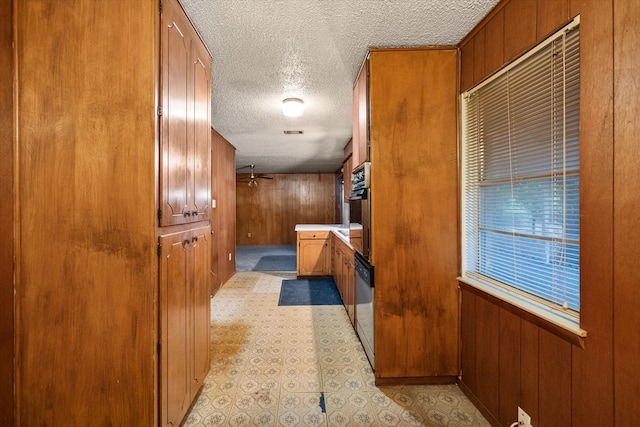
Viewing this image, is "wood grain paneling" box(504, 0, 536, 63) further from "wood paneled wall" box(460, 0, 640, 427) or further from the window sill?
the window sill

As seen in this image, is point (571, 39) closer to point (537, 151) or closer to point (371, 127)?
point (537, 151)

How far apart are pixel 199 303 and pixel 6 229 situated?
979mm

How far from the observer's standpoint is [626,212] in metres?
0.94

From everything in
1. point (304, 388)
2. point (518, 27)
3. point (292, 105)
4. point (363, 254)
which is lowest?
point (304, 388)

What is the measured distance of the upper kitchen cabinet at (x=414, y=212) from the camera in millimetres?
1950

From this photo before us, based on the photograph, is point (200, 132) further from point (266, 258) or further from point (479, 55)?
point (266, 258)

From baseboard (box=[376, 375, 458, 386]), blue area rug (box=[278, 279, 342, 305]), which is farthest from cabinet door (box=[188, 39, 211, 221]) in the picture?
blue area rug (box=[278, 279, 342, 305])

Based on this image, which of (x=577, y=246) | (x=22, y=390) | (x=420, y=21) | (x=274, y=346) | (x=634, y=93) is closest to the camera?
(x=634, y=93)

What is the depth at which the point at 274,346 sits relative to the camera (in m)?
2.55

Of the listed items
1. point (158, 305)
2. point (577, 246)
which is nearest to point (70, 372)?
point (158, 305)

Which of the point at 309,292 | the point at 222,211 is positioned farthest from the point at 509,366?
the point at 222,211

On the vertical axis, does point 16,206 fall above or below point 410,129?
below

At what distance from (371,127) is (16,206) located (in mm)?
1953

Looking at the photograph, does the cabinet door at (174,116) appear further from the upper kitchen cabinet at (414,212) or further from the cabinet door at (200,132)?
the upper kitchen cabinet at (414,212)
